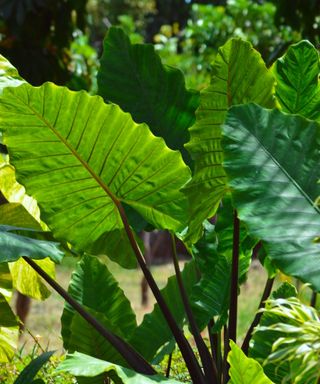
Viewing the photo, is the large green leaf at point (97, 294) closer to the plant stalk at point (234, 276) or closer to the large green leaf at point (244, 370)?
the plant stalk at point (234, 276)

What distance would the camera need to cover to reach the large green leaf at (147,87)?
3.38 meters

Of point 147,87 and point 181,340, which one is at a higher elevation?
point 147,87

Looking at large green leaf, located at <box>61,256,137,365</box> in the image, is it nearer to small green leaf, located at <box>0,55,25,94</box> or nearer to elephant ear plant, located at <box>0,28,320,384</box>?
elephant ear plant, located at <box>0,28,320,384</box>

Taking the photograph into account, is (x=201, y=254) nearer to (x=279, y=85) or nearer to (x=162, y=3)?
(x=279, y=85)

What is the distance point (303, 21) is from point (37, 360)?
4.74 metres

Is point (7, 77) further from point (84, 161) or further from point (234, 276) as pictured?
point (234, 276)

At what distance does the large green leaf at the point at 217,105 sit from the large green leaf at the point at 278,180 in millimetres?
362

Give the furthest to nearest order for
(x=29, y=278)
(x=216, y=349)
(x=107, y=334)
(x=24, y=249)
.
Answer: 1. (x=29, y=278)
2. (x=216, y=349)
3. (x=107, y=334)
4. (x=24, y=249)

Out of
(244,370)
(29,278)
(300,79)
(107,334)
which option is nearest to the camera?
(244,370)

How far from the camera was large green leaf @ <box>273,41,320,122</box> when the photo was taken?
285 cm

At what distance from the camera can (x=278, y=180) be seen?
7.85 ft

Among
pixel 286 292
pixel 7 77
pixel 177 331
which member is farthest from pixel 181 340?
pixel 7 77

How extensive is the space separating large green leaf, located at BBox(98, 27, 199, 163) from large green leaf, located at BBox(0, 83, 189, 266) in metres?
0.47

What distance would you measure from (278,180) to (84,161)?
27.3 inches
